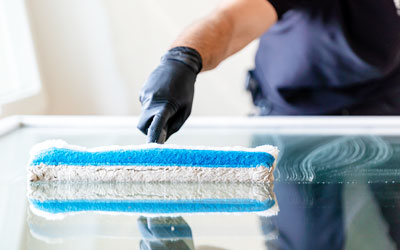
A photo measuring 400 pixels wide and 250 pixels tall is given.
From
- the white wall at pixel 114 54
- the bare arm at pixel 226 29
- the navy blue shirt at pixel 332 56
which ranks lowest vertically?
the white wall at pixel 114 54

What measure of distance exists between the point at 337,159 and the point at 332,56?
482 millimetres

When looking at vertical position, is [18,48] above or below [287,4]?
below

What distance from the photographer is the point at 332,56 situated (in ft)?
3.84

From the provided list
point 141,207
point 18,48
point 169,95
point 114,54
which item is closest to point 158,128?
point 169,95

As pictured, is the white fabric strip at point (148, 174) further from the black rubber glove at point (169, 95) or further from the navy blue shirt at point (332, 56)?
the navy blue shirt at point (332, 56)

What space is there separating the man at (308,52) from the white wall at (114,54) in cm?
129

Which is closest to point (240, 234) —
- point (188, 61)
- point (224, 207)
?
point (224, 207)

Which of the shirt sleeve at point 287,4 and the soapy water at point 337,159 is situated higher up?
the shirt sleeve at point 287,4

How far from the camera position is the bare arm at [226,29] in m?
0.94

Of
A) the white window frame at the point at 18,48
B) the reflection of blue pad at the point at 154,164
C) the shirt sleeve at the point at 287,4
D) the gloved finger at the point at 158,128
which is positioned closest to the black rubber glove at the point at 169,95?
the gloved finger at the point at 158,128

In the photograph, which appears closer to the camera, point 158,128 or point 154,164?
point 154,164

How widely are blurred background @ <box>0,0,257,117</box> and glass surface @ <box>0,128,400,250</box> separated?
195cm

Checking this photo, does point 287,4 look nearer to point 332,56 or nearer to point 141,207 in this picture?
point 332,56

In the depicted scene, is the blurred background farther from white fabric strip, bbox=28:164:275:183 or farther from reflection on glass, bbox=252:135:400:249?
white fabric strip, bbox=28:164:275:183
